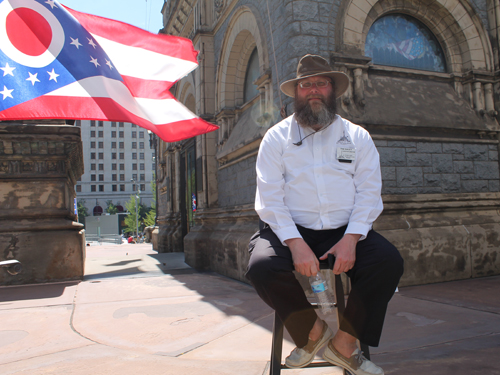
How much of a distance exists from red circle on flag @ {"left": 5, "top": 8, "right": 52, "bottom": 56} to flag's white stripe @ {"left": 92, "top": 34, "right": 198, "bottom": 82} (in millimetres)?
631

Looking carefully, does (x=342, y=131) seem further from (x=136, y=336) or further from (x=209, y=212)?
(x=209, y=212)

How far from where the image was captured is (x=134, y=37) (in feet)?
14.9

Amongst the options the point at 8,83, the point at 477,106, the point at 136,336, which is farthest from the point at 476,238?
the point at 8,83

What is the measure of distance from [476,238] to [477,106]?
96.5 inches

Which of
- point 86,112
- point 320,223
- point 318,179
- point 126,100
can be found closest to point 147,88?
point 126,100

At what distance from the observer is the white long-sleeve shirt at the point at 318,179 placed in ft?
8.07

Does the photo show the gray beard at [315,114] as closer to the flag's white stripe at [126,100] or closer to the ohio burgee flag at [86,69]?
the ohio burgee flag at [86,69]

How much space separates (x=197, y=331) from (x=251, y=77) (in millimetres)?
6731

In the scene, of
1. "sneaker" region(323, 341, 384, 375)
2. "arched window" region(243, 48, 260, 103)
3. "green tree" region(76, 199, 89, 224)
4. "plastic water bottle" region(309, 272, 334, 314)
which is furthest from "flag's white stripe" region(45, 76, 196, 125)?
"green tree" region(76, 199, 89, 224)

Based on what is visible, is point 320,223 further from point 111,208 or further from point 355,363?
point 111,208

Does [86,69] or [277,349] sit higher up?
[86,69]

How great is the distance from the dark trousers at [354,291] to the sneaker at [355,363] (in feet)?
0.34

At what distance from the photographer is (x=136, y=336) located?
367 centimetres

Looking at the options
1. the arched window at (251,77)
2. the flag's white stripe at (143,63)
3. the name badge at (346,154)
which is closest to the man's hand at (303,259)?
the name badge at (346,154)
